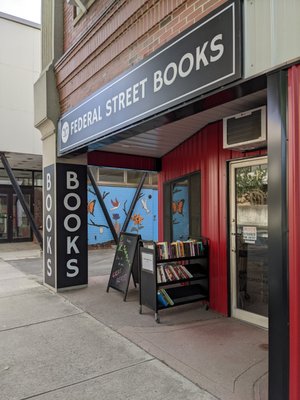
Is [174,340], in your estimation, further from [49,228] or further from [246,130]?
[49,228]

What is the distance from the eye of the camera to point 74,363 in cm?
333

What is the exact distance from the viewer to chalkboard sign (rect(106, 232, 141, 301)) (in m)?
5.55

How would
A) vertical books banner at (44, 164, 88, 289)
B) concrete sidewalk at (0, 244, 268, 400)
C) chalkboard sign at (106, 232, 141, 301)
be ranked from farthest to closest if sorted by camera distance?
vertical books banner at (44, 164, 88, 289), chalkboard sign at (106, 232, 141, 301), concrete sidewalk at (0, 244, 268, 400)

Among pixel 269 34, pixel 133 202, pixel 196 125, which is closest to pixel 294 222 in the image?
pixel 269 34

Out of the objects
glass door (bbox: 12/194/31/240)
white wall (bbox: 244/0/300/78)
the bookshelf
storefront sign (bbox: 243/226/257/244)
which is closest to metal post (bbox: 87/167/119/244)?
glass door (bbox: 12/194/31/240)

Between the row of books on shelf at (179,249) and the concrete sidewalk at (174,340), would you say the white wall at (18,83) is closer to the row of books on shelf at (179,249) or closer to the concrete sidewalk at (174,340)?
the concrete sidewalk at (174,340)

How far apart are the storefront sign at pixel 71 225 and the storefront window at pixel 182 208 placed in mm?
1623

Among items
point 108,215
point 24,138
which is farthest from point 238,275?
point 24,138

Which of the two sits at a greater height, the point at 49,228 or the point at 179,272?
the point at 49,228

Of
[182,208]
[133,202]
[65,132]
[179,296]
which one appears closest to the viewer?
[179,296]

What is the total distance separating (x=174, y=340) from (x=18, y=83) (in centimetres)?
1067

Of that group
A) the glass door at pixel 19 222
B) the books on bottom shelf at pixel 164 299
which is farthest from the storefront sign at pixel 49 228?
the glass door at pixel 19 222

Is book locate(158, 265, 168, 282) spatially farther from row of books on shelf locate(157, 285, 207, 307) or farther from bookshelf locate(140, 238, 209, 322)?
row of books on shelf locate(157, 285, 207, 307)

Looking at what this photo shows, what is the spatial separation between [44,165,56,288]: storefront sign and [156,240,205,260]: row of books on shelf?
2501mm
